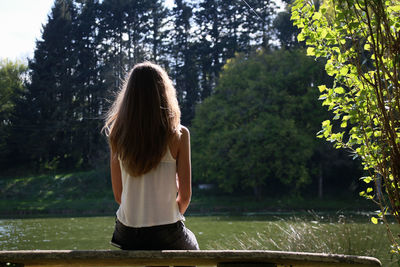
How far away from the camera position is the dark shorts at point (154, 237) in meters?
1.89

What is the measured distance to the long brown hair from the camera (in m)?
1.88

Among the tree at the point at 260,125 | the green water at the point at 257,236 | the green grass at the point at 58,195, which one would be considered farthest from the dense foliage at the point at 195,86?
the green water at the point at 257,236

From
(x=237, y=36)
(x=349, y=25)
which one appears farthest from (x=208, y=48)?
(x=349, y=25)

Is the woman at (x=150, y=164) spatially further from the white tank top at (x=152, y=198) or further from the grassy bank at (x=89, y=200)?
the grassy bank at (x=89, y=200)

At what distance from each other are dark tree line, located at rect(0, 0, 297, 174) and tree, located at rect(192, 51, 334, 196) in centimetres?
526

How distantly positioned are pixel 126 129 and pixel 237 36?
97.4ft

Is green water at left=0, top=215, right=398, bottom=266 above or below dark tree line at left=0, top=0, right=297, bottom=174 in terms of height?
below

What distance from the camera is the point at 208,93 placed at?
3036 cm

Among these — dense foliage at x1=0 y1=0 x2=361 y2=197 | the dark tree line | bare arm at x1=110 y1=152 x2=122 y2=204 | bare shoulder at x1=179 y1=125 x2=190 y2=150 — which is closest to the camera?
bare shoulder at x1=179 y1=125 x2=190 y2=150

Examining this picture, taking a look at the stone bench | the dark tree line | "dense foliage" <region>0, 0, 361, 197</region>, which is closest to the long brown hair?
the stone bench

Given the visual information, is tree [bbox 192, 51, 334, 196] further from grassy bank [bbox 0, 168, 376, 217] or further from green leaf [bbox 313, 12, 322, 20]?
green leaf [bbox 313, 12, 322, 20]

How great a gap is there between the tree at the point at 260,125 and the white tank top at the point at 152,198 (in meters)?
19.7

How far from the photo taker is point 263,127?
2177 cm

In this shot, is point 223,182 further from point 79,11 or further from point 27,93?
point 79,11
